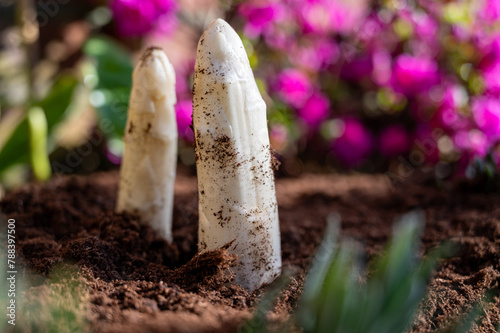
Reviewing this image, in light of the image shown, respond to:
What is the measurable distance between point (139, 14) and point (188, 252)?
1.03m

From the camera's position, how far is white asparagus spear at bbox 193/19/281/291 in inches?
30.6

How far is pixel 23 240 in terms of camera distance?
3.21 ft

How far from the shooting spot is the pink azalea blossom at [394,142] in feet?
6.36

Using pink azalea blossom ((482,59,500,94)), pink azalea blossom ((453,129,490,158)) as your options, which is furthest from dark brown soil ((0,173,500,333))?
pink azalea blossom ((482,59,500,94))

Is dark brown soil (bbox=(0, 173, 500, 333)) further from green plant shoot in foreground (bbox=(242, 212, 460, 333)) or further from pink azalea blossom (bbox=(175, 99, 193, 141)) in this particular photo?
pink azalea blossom (bbox=(175, 99, 193, 141))

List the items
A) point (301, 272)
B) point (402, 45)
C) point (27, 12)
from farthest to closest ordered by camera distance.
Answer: point (402, 45) < point (27, 12) < point (301, 272)

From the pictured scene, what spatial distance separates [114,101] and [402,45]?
1107 millimetres

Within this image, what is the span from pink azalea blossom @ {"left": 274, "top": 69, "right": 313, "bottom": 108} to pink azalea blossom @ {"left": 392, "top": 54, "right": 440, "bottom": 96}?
1.09ft

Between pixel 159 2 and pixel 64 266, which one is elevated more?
pixel 159 2

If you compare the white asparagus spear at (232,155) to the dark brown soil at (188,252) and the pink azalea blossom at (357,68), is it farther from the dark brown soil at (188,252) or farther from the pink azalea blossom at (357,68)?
the pink azalea blossom at (357,68)

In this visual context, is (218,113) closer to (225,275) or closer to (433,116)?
(225,275)

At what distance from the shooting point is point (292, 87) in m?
1.86

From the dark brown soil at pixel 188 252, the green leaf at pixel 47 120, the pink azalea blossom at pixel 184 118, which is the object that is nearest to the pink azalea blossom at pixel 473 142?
the dark brown soil at pixel 188 252

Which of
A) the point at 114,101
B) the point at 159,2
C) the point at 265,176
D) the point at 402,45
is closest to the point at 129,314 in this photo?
the point at 265,176
